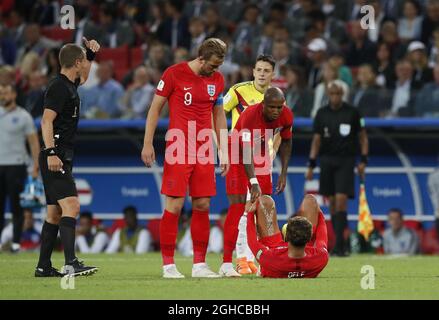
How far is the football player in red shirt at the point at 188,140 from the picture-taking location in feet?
38.4

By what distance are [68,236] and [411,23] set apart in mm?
10870

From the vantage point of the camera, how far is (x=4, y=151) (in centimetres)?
1783

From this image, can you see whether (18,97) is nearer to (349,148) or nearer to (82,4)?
(82,4)

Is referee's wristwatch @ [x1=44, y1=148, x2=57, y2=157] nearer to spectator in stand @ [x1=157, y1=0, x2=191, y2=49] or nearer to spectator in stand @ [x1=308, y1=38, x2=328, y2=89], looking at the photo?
spectator in stand @ [x1=308, y1=38, x2=328, y2=89]

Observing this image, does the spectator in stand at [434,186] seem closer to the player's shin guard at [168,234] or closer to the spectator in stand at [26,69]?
the spectator in stand at [26,69]

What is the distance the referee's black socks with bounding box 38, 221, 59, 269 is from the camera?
39.9 feet

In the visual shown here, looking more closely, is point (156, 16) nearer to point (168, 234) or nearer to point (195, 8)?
point (195, 8)

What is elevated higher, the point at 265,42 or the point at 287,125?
the point at 265,42

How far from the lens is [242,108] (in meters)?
13.4

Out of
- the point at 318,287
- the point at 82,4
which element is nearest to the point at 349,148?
the point at 318,287

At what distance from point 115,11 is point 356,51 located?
5.83 meters

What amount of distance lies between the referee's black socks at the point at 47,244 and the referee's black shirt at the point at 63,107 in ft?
2.73

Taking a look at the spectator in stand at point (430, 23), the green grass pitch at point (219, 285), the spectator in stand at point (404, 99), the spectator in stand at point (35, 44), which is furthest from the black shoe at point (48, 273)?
the spectator in stand at point (35, 44)

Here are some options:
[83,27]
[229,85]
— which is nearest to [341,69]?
[229,85]
